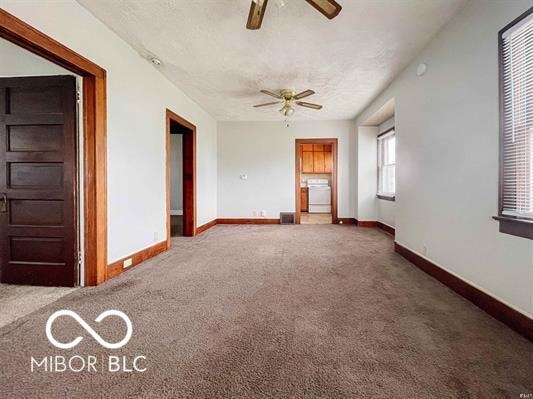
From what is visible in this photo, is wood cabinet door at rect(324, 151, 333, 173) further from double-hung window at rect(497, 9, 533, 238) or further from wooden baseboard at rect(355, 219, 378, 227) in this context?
double-hung window at rect(497, 9, 533, 238)

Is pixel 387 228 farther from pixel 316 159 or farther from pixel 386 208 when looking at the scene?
pixel 316 159

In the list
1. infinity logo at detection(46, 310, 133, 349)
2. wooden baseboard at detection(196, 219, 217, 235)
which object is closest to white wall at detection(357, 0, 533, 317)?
infinity logo at detection(46, 310, 133, 349)

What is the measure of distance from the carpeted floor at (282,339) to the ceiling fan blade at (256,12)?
225 centimetres

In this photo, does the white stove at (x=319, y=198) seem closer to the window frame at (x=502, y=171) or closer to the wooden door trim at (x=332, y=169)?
the wooden door trim at (x=332, y=169)

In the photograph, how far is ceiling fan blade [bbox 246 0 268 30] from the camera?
1889mm

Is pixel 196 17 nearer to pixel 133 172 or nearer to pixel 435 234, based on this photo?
pixel 133 172

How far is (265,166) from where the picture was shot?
647cm

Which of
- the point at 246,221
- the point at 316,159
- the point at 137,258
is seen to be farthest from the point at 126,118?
the point at 316,159

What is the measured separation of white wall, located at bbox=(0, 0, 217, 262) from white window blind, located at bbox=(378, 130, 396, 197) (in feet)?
13.9

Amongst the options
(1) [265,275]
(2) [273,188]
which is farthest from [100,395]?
(2) [273,188]

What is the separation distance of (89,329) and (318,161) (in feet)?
27.7

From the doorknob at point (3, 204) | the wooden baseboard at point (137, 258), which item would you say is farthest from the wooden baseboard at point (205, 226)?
the doorknob at point (3, 204)

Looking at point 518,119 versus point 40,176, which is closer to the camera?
point 518,119

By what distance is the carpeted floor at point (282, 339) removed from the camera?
3.95ft
